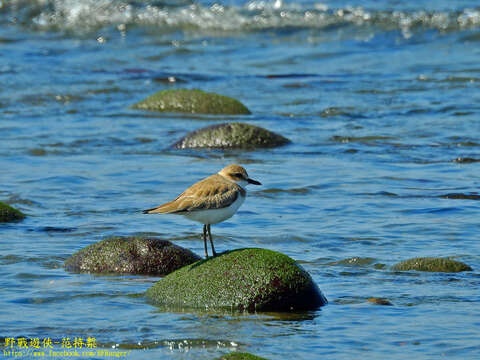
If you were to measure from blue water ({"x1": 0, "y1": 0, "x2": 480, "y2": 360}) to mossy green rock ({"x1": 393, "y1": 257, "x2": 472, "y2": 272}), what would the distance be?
115 mm

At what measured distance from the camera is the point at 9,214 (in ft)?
29.8

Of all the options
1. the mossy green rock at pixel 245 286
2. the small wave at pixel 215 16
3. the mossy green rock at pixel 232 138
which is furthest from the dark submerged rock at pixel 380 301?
the small wave at pixel 215 16

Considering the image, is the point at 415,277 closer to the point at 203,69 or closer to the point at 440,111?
the point at 440,111

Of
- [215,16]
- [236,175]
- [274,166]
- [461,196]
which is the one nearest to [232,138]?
[274,166]

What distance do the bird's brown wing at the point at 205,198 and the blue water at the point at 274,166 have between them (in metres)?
0.71

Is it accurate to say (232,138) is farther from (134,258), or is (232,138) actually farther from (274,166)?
(134,258)

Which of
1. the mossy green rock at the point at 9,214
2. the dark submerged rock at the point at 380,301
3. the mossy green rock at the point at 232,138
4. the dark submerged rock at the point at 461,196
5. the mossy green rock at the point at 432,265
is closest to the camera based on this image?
the dark submerged rock at the point at 380,301

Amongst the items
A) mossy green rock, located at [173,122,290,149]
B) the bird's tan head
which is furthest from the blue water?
the bird's tan head


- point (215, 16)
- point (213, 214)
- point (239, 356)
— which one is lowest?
point (239, 356)

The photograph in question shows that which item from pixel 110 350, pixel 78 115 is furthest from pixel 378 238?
pixel 78 115

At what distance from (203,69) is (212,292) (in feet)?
45.4

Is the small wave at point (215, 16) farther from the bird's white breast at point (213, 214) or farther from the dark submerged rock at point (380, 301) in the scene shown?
the bird's white breast at point (213, 214)

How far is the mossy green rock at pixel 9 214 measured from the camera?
903cm

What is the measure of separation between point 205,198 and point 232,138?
252 inches
